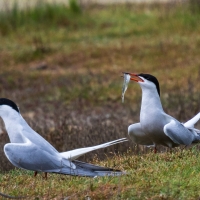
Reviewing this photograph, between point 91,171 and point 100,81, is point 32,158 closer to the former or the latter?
point 91,171

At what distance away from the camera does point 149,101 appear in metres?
7.55

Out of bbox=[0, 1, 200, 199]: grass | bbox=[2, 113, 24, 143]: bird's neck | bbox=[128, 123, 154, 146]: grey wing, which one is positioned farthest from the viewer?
bbox=[128, 123, 154, 146]: grey wing

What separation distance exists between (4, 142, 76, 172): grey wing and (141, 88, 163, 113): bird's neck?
124 cm

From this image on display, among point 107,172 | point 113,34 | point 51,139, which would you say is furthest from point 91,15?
point 107,172

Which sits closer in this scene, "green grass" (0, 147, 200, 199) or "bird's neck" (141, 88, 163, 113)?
"green grass" (0, 147, 200, 199)

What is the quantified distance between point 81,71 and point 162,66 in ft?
5.66

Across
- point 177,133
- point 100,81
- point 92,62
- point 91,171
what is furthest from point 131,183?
point 92,62

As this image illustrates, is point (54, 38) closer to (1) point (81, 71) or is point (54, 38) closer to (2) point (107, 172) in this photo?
(1) point (81, 71)

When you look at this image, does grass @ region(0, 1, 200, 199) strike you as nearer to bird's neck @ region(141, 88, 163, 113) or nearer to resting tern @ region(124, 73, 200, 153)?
resting tern @ region(124, 73, 200, 153)

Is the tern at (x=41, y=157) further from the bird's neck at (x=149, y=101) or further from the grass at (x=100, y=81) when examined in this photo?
the bird's neck at (x=149, y=101)

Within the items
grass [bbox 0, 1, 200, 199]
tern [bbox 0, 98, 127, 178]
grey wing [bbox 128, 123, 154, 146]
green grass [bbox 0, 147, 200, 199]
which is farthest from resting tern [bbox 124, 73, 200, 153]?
tern [bbox 0, 98, 127, 178]

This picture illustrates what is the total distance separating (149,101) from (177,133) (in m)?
0.46

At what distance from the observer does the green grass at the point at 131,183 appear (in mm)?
5906

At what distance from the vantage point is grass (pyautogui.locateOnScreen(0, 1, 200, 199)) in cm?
628
